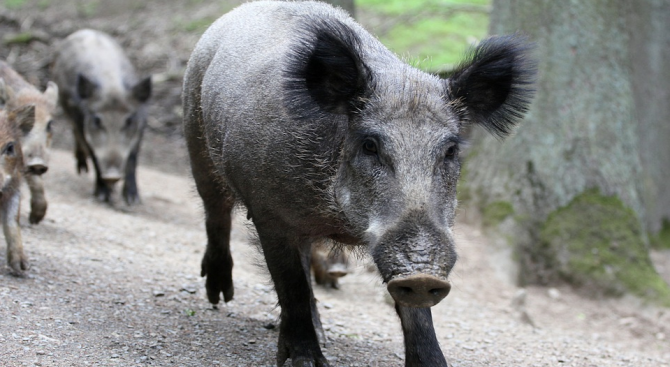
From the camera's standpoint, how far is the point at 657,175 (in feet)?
38.8

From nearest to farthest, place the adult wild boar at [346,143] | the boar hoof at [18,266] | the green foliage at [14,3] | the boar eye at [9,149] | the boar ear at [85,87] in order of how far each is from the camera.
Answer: the adult wild boar at [346,143]
the boar hoof at [18,266]
the boar eye at [9,149]
the boar ear at [85,87]
the green foliage at [14,3]

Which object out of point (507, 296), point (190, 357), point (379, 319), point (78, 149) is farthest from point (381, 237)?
point (78, 149)

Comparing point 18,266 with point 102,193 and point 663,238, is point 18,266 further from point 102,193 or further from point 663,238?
point 663,238

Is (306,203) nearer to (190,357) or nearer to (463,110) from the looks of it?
(463,110)

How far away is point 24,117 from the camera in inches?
270

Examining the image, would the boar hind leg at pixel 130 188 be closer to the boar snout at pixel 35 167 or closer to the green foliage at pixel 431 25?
the boar snout at pixel 35 167

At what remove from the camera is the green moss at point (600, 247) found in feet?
27.5

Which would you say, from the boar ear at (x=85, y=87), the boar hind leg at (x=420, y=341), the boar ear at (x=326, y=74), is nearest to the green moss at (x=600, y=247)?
the boar hind leg at (x=420, y=341)

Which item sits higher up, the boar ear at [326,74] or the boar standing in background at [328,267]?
the boar ear at [326,74]

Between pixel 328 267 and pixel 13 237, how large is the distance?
2822 mm

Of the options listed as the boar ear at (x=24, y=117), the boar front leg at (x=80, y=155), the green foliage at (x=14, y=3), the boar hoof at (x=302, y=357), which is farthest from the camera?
the green foliage at (x=14, y=3)

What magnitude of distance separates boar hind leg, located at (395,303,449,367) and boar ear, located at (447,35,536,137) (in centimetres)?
122

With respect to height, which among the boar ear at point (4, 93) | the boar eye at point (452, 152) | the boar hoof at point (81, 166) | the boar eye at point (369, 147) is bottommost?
the boar hoof at point (81, 166)

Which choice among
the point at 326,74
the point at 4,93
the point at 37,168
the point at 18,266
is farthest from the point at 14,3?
the point at 326,74
